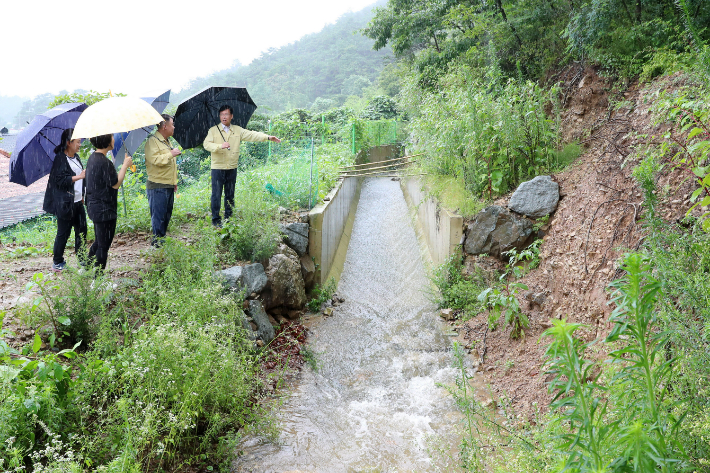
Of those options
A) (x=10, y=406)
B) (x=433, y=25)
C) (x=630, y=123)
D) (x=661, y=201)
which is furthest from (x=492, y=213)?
(x=433, y=25)

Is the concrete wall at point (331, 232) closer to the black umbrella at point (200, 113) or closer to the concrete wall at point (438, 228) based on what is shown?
the concrete wall at point (438, 228)

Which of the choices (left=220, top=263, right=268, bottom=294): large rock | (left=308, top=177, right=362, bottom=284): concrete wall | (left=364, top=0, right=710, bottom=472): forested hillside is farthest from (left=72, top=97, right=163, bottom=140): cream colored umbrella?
(left=364, top=0, right=710, bottom=472): forested hillside

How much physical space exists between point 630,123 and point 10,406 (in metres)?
7.13

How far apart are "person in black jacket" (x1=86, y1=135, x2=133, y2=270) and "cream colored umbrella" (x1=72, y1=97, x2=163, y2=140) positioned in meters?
0.18

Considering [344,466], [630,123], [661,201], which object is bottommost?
[344,466]

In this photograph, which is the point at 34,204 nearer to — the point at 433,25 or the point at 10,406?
the point at 10,406

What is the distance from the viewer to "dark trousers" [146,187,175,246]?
5.71 meters

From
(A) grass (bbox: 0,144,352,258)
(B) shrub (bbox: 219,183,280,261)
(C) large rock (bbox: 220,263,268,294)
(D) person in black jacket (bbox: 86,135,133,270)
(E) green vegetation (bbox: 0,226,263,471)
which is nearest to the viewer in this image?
(E) green vegetation (bbox: 0,226,263,471)

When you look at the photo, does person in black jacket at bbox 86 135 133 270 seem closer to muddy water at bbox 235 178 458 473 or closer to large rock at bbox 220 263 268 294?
large rock at bbox 220 263 268 294

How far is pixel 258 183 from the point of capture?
8305 mm

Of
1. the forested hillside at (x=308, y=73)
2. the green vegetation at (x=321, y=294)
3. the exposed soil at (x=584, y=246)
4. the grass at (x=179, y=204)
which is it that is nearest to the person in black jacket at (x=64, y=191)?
the grass at (x=179, y=204)

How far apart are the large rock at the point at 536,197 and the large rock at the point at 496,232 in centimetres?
15

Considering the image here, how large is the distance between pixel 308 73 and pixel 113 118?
6184cm

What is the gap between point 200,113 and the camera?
270 inches
